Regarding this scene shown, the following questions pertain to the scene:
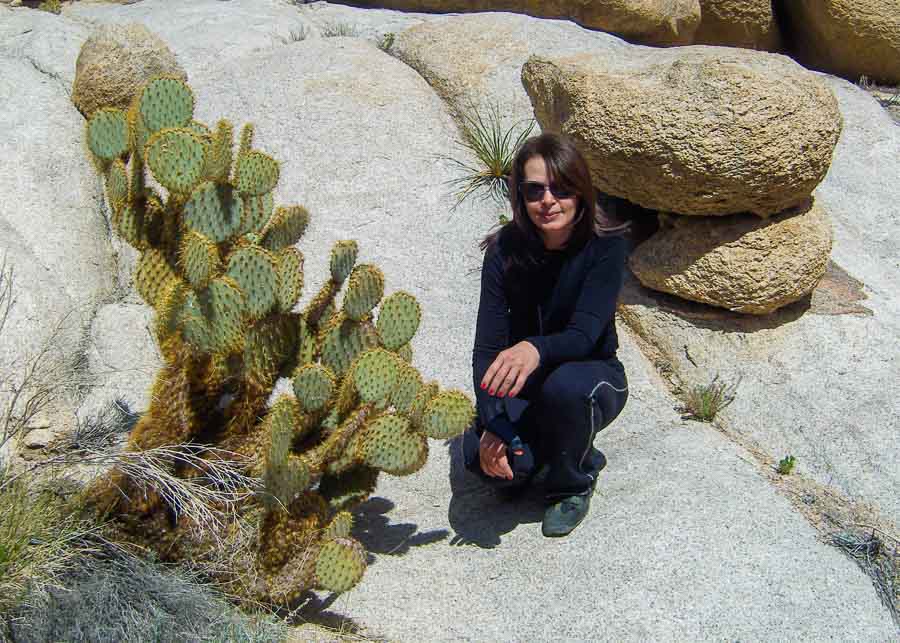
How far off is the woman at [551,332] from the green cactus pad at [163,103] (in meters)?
1.28

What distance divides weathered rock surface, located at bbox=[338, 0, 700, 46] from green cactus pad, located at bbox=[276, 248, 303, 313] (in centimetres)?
612

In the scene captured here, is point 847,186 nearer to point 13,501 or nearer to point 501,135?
point 501,135

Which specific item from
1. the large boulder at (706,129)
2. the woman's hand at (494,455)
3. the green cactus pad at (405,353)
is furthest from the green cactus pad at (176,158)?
the large boulder at (706,129)

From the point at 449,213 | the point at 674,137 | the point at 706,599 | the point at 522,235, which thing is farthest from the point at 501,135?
the point at 706,599

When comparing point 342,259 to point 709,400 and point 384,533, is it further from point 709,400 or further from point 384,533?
point 709,400

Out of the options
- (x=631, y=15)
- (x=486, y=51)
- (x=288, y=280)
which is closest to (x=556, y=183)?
(x=288, y=280)

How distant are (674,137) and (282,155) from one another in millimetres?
2858

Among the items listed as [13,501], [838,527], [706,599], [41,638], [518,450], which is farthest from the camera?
[838,527]

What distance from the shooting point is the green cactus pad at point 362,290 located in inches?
135

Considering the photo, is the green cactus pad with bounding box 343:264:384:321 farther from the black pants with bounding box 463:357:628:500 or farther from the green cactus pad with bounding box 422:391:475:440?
the black pants with bounding box 463:357:628:500

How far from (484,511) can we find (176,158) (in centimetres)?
199

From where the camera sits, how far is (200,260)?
3221 millimetres

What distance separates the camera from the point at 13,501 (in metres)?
3.17

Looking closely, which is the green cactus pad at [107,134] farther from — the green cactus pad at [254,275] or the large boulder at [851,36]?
the large boulder at [851,36]
